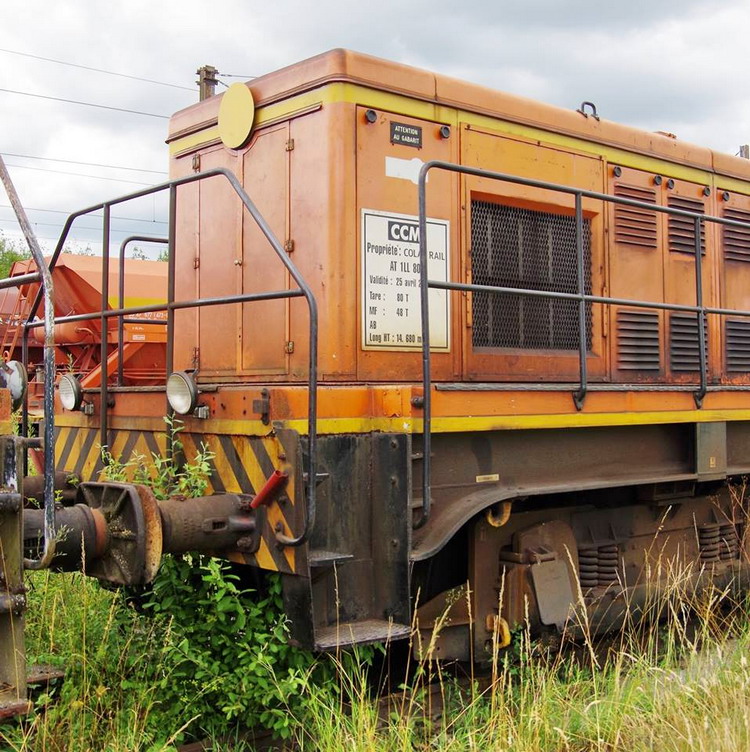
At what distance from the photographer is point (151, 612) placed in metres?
4.94

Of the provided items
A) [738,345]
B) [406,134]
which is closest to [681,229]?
[738,345]

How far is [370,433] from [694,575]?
114 inches

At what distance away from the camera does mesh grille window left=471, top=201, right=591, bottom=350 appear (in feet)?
17.4

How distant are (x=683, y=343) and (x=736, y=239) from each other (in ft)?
3.96

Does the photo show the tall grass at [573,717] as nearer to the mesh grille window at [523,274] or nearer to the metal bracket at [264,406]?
the metal bracket at [264,406]

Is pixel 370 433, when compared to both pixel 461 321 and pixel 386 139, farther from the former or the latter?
pixel 386 139

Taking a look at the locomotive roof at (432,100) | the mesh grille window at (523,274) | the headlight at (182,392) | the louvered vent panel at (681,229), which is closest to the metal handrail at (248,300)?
the headlight at (182,392)

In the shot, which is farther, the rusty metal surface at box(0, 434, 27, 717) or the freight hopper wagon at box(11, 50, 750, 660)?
the freight hopper wagon at box(11, 50, 750, 660)

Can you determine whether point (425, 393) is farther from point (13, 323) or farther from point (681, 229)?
point (13, 323)

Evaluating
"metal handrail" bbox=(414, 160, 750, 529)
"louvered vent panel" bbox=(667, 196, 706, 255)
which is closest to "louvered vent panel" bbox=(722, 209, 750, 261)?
"louvered vent panel" bbox=(667, 196, 706, 255)

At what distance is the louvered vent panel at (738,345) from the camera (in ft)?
22.3

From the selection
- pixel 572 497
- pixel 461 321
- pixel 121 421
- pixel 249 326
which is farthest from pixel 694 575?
pixel 121 421

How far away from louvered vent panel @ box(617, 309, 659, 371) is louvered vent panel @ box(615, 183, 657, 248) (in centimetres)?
51

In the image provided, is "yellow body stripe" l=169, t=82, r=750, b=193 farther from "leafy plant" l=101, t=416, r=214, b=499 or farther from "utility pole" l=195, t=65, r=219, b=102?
"utility pole" l=195, t=65, r=219, b=102
